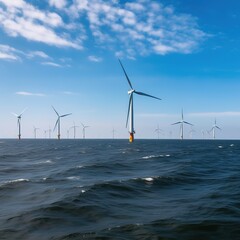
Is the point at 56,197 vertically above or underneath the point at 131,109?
underneath

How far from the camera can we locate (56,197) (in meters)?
28.4

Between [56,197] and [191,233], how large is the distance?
14030 mm

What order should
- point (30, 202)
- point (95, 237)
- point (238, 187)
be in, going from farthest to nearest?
point (238, 187), point (30, 202), point (95, 237)

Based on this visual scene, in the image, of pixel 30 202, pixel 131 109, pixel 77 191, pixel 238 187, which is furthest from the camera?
pixel 131 109

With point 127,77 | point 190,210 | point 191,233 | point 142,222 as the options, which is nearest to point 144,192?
point 190,210

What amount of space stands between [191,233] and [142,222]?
3.50m

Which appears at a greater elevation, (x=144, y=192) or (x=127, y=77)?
(x=127, y=77)

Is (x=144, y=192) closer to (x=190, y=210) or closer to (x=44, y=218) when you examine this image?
(x=190, y=210)

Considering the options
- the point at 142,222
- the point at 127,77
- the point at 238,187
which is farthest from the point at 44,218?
the point at 127,77

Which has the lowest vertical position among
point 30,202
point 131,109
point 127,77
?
point 30,202

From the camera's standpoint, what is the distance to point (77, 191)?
101ft

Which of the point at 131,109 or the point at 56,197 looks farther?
the point at 131,109

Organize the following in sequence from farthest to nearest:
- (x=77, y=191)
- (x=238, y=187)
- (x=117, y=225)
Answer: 1. (x=238, y=187)
2. (x=77, y=191)
3. (x=117, y=225)

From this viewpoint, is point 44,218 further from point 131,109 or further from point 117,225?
point 131,109
